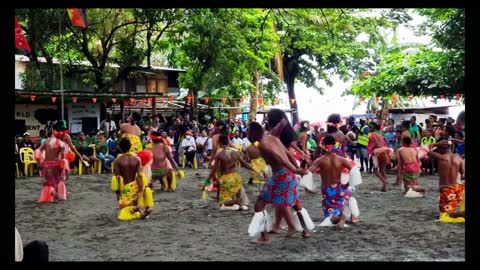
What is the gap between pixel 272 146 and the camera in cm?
678

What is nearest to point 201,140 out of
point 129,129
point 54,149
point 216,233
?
point 129,129

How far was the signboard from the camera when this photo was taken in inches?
744

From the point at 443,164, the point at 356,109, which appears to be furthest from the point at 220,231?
the point at 356,109

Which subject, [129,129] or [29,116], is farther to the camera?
[29,116]

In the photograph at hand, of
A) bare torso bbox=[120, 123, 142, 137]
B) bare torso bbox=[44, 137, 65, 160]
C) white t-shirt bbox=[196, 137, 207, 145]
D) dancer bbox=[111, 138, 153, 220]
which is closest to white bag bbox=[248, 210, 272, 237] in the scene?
dancer bbox=[111, 138, 153, 220]

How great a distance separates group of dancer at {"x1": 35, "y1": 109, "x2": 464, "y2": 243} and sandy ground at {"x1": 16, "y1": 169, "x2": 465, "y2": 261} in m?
0.28

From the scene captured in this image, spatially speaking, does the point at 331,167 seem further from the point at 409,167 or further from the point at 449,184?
the point at 409,167

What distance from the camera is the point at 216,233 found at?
7.46 m

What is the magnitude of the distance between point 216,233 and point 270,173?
6.30 feet

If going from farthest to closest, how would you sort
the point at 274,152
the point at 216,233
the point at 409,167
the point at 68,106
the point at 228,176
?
1. the point at 68,106
2. the point at 409,167
3. the point at 228,176
4. the point at 216,233
5. the point at 274,152

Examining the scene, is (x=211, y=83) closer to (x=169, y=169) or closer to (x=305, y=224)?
(x=169, y=169)

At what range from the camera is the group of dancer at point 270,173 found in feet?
22.4

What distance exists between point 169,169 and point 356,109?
32.1 metres
